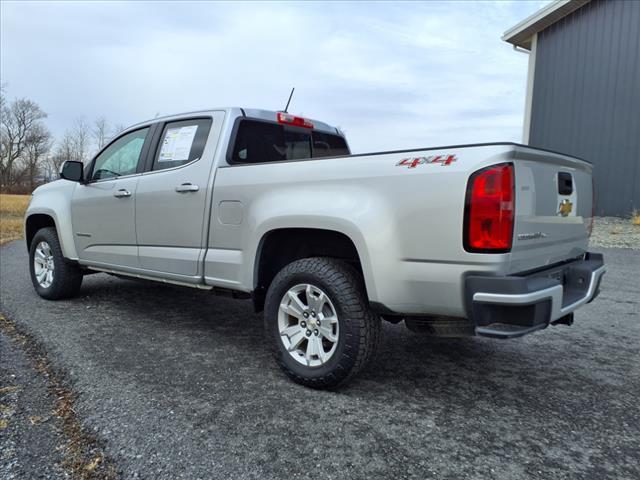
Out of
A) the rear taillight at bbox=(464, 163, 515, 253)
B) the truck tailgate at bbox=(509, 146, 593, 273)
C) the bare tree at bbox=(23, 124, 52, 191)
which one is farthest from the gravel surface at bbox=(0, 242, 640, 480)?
the bare tree at bbox=(23, 124, 52, 191)

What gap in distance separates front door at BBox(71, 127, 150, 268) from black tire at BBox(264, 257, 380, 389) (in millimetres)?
1872

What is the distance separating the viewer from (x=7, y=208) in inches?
852

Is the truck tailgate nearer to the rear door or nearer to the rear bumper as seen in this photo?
the rear bumper

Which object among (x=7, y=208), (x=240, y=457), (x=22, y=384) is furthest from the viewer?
(x=7, y=208)

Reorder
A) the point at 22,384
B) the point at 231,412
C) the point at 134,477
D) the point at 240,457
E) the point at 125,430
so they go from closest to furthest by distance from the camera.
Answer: the point at 134,477 → the point at 240,457 → the point at 125,430 → the point at 231,412 → the point at 22,384

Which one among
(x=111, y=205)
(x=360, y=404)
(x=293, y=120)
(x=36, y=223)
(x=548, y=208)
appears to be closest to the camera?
(x=548, y=208)

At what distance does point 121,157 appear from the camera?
4.68m

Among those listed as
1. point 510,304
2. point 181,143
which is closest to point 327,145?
point 181,143

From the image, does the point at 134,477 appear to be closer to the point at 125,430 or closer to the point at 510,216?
the point at 125,430

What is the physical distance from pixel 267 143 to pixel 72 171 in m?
2.15

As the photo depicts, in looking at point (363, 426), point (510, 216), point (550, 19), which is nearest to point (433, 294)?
point (510, 216)

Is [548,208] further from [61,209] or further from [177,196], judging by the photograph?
[61,209]

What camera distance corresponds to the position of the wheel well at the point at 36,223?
5.47 meters

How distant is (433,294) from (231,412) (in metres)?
1.27
